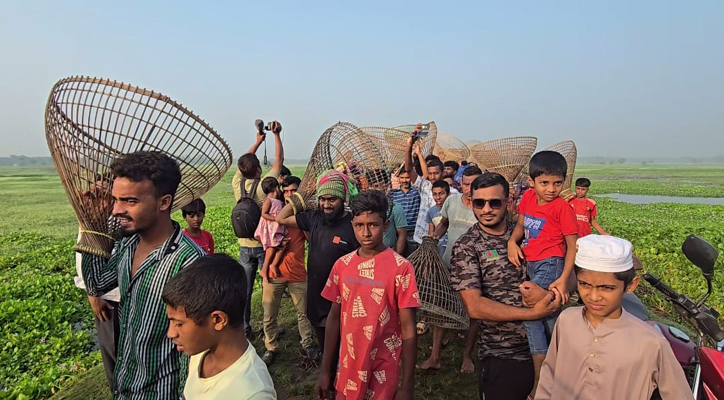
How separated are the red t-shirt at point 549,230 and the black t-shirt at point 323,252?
1.29 meters

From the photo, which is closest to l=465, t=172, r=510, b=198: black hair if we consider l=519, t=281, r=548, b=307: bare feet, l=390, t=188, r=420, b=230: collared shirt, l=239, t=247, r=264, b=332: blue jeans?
l=519, t=281, r=548, b=307: bare feet

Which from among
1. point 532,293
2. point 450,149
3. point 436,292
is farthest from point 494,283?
point 450,149

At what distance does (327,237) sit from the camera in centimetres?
310

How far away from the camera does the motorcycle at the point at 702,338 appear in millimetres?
1930

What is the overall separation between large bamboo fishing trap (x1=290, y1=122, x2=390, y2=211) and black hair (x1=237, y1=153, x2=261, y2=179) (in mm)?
667

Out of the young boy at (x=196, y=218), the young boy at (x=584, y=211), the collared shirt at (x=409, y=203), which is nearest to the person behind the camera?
the young boy at (x=196, y=218)

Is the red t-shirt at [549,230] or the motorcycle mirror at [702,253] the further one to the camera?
the red t-shirt at [549,230]

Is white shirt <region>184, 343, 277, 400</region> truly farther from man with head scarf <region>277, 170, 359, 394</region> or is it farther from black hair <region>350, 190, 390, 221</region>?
man with head scarf <region>277, 170, 359, 394</region>

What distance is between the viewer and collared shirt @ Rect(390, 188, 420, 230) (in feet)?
16.3

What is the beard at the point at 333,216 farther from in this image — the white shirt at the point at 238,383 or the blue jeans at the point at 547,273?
the white shirt at the point at 238,383

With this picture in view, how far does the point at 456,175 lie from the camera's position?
697cm

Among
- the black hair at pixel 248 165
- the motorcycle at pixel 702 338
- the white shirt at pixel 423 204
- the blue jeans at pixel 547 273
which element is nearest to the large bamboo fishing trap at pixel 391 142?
the white shirt at pixel 423 204

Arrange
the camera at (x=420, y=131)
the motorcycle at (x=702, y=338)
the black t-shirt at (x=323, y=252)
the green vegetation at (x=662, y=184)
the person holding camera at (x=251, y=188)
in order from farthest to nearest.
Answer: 1. the green vegetation at (x=662, y=184)
2. the camera at (x=420, y=131)
3. the person holding camera at (x=251, y=188)
4. the black t-shirt at (x=323, y=252)
5. the motorcycle at (x=702, y=338)

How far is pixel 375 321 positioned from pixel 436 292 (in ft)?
2.69
